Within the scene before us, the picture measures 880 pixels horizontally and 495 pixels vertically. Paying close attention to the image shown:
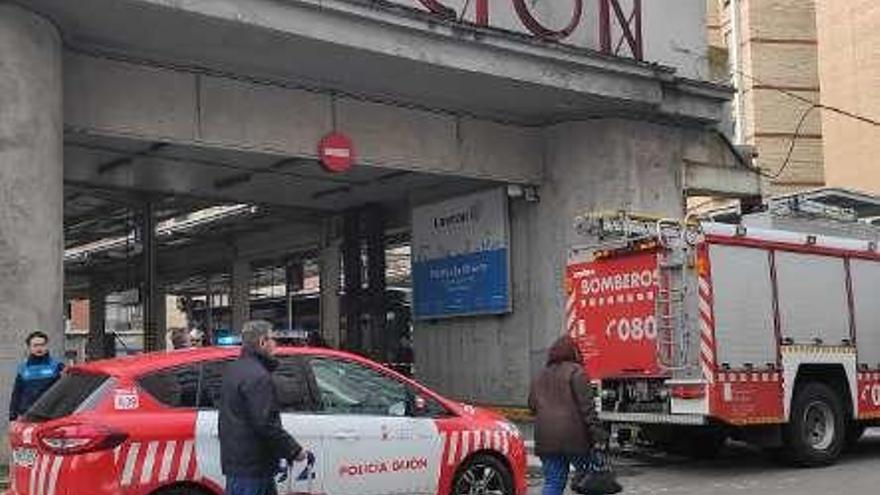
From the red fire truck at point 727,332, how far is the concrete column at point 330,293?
35.0ft

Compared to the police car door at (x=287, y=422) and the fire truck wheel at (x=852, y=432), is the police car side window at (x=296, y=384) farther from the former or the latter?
the fire truck wheel at (x=852, y=432)

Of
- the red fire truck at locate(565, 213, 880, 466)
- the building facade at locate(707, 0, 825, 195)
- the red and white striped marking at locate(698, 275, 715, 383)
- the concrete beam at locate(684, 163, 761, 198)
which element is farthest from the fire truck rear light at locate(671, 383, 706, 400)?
the building facade at locate(707, 0, 825, 195)

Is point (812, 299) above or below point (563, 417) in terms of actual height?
above

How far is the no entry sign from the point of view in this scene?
1742 cm

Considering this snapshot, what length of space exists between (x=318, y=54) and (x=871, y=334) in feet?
24.9

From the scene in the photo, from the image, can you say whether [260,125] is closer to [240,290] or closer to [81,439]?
[81,439]

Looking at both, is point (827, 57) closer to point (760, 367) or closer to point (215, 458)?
point (760, 367)

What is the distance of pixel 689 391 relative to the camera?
43.8ft

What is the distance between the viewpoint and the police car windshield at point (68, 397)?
27.5 feet

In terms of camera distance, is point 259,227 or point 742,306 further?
point 259,227

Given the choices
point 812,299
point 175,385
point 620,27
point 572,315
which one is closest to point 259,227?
point 620,27

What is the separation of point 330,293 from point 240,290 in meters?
6.40

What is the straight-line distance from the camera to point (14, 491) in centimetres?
864

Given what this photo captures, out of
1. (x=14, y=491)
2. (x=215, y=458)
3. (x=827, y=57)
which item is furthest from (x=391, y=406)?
(x=827, y=57)
